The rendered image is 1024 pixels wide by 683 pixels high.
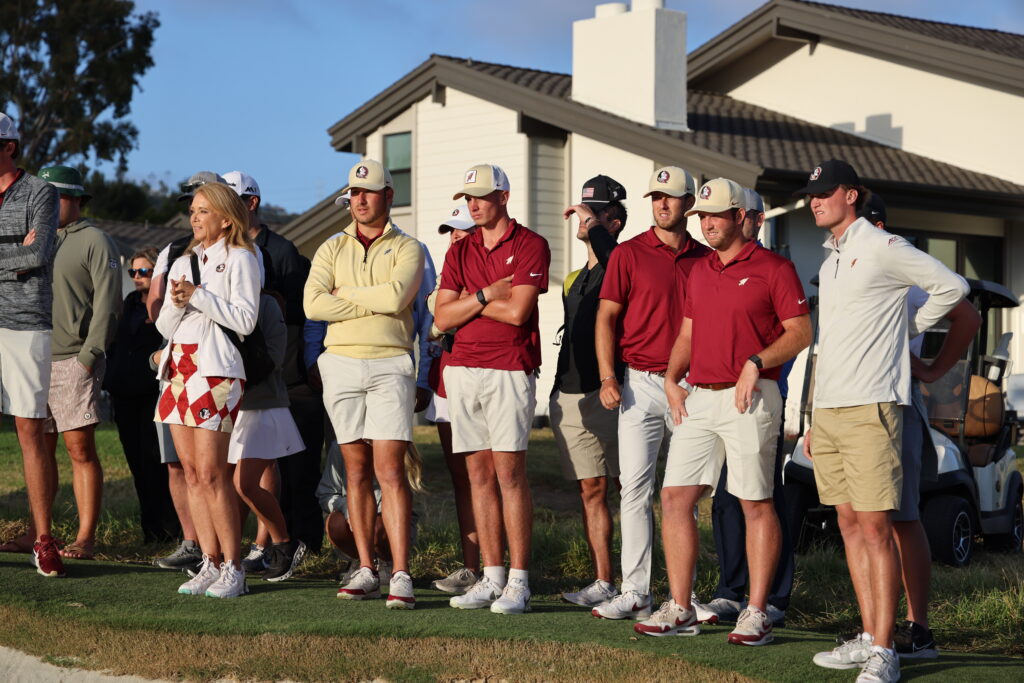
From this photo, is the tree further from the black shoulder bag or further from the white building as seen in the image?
the black shoulder bag

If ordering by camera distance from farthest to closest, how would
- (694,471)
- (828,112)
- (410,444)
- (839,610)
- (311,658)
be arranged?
(828,112), (839,610), (410,444), (694,471), (311,658)

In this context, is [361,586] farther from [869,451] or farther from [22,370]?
[869,451]

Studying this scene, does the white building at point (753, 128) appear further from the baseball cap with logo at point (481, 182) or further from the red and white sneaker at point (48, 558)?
the red and white sneaker at point (48, 558)

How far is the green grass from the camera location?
5930mm

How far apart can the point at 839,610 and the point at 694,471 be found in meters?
2.43

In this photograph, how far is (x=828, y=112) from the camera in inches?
869

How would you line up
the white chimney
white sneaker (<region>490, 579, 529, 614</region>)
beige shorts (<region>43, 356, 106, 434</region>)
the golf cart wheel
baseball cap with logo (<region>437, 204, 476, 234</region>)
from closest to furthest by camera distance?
1. white sneaker (<region>490, 579, 529, 614</region>)
2. baseball cap with logo (<region>437, 204, 476, 234</region>)
3. beige shorts (<region>43, 356, 106, 434</region>)
4. the golf cart wheel
5. the white chimney

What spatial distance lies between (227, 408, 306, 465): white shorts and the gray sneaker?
0.93m

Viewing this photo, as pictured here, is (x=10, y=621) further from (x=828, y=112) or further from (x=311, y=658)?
(x=828, y=112)

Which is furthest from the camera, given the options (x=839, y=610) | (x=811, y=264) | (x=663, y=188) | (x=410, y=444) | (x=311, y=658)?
(x=811, y=264)

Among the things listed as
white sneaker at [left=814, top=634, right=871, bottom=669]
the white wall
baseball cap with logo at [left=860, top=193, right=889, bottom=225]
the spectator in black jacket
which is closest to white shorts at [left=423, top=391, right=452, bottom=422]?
the spectator in black jacket

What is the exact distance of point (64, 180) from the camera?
8445 mm

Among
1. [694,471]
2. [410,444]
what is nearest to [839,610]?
[694,471]

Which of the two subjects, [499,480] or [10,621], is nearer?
[10,621]
